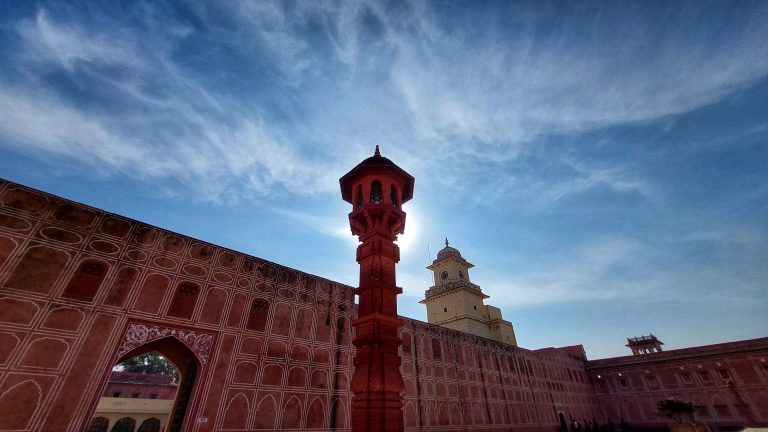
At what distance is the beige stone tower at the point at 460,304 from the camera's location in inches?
1331

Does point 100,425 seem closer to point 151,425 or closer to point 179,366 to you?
point 151,425

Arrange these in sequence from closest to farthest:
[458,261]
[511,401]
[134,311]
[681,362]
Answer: [134,311] → [511,401] → [681,362] → [458,261]

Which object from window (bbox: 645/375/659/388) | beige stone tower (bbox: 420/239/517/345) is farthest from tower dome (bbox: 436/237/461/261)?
window (bbox: 645/375/659/388)

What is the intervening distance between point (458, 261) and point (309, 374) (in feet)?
85.3

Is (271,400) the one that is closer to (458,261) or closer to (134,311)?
(134,311)

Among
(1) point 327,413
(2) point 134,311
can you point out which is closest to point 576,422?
(1) point 327,413

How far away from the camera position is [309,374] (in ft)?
46.4

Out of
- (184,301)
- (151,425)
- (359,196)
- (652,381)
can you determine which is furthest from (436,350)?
(652,381)

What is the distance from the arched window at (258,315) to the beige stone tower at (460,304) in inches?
933

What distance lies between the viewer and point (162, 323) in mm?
11484

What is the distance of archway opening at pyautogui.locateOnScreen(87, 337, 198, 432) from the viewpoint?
11.7 meters

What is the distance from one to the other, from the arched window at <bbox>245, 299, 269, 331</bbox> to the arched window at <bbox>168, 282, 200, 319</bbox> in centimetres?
218

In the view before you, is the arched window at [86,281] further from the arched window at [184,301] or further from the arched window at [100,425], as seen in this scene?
the arched window at [100,425]

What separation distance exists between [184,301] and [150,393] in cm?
3139
